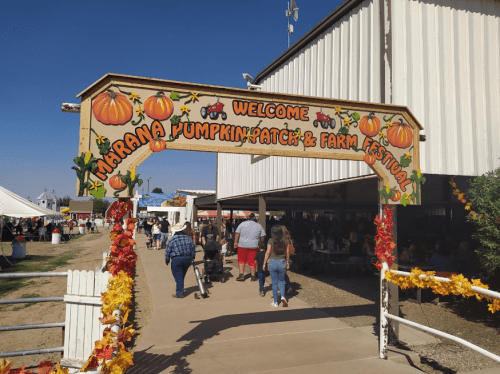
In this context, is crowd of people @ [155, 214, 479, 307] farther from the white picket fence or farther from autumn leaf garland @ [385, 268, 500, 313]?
the white picket fence

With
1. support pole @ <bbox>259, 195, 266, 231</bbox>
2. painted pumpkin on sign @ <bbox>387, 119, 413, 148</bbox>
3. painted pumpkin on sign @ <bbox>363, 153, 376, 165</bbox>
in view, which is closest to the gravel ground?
painted pumpkin on sign @ <bbox>363, 153, 376, 165</bbox>

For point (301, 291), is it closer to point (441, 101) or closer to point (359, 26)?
point (441, 101)

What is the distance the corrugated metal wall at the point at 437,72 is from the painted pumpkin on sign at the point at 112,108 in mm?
4935

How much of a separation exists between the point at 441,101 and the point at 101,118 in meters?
6.80

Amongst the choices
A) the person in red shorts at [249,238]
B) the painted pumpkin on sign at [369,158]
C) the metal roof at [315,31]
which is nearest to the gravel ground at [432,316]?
the person in red shorts at [249,238]

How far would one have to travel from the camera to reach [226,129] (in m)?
4.85

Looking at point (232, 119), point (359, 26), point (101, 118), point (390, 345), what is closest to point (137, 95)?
point (101, 118)

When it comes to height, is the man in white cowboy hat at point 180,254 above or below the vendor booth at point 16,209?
below

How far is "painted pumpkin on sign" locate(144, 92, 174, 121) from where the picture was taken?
4547 mm

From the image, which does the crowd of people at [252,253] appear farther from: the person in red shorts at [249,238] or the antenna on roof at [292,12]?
the antenna on roof at [292,12]

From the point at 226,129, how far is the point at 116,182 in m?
1.52

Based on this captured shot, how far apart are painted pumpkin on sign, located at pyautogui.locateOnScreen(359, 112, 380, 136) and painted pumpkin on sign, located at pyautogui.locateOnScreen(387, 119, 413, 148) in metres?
0.26

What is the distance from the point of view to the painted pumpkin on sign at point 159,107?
4.55 m

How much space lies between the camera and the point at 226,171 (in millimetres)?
18359
